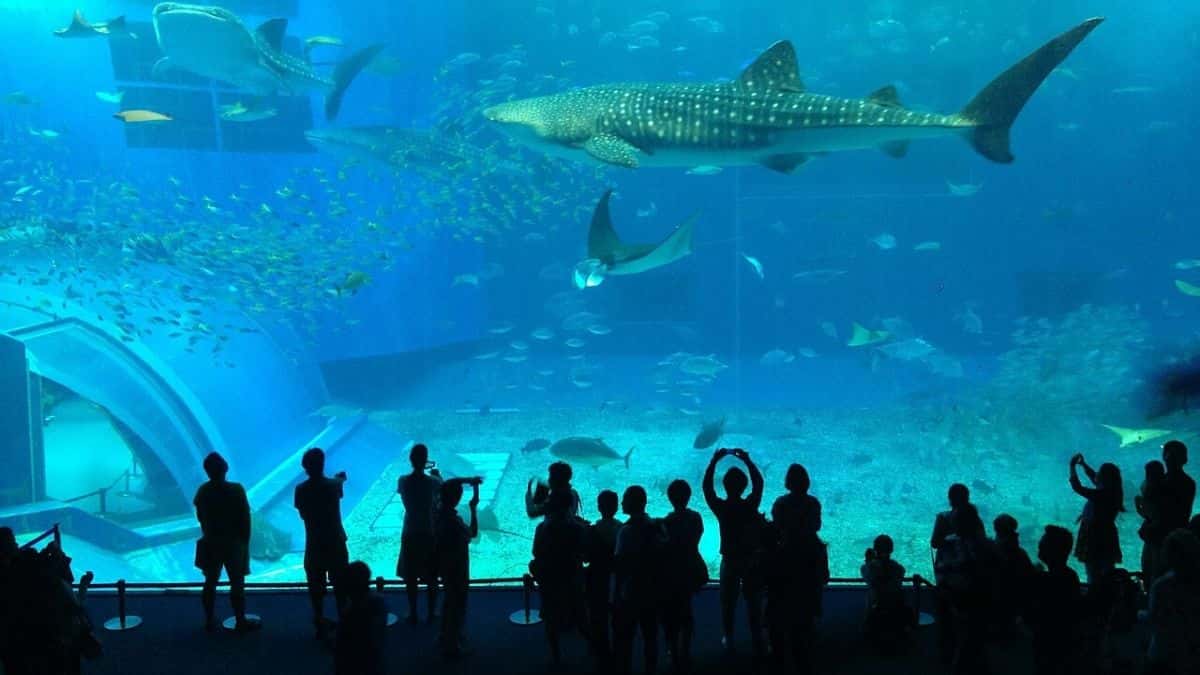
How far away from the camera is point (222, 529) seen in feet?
13.0

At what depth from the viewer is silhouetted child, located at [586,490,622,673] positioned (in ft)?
11.2

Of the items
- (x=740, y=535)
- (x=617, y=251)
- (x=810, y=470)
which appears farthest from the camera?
(x=810, y=470)

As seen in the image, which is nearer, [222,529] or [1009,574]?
[1009,574]

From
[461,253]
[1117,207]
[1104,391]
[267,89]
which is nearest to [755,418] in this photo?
[1104,391]

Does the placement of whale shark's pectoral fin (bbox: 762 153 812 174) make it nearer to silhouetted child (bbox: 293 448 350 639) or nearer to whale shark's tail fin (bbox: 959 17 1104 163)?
whale shark's tail fin (bbox: 959 17 1104 163)

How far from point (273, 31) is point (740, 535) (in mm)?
8771

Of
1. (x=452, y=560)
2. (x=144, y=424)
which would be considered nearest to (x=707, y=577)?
(x=452, y=560)

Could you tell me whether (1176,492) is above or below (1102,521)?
above

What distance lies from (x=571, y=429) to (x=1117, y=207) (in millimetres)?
19765

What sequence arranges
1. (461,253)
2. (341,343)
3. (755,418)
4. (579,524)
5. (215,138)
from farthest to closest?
(461,253), (341,343), (755,418), (215,138), (579,524)

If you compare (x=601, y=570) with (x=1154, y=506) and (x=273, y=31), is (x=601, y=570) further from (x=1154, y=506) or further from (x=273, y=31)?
(x=273, y=31)

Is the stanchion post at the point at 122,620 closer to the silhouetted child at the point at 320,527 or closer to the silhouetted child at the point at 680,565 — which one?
the silhouetted child at the point at 320,527

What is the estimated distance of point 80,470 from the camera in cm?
1359

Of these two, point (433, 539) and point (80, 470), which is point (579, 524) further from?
point (80, 470)
